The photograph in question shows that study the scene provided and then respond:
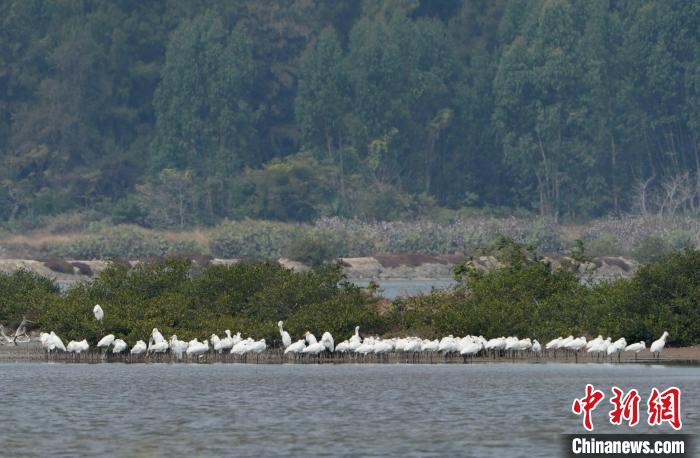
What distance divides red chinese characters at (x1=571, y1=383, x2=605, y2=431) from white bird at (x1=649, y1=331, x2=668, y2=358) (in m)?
8.96

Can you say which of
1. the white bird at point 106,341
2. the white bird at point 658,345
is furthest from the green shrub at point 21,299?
the white bird at point 658,345

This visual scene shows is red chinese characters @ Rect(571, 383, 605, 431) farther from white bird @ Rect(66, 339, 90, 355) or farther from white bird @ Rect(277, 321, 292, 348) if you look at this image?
white bird @ Rect(66, 339, 90, 355)

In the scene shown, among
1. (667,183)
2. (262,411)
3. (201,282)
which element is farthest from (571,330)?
(667,183)

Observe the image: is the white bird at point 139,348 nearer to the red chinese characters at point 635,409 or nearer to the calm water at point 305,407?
A: the calm water at point 305,407

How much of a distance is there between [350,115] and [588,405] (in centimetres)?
9986

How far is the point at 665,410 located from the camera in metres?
34.7

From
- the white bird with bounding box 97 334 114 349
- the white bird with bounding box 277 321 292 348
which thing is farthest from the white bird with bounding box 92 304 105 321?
the white bird with bounding box 277 321 292 348

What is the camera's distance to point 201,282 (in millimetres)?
56094

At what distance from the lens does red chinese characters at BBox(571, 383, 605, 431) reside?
34656 mm

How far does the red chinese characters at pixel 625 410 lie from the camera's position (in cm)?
3456

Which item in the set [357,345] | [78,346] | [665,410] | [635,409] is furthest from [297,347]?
[665,410]

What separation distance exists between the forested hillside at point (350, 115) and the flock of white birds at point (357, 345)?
76712mm

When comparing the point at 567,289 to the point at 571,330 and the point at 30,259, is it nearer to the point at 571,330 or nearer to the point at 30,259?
the point at 571,330

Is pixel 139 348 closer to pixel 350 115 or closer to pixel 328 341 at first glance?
pixel 328 341
